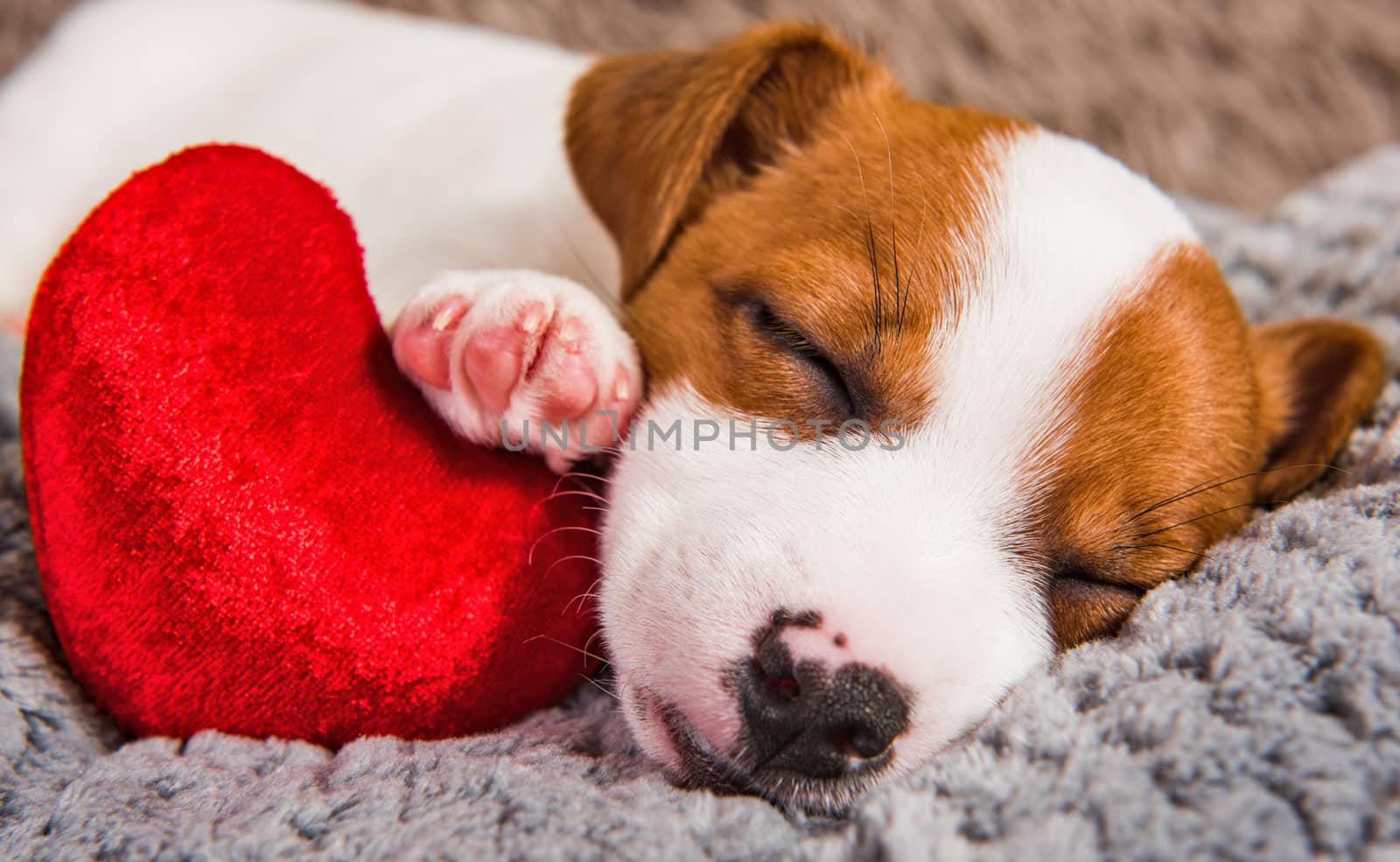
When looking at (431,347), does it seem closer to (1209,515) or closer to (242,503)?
(242,503)

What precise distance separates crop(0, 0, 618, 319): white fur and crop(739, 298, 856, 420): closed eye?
0.48m

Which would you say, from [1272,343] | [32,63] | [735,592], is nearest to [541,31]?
[32,63]

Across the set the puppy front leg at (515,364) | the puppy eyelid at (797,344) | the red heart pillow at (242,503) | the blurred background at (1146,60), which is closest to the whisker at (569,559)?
the red heart pillow at (242,503)

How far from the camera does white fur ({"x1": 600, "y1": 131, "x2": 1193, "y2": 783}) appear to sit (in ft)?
3.37

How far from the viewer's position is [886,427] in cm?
117

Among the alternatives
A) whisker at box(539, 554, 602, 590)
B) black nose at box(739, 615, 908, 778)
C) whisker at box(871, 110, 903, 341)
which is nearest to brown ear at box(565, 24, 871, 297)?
whisker at box(871, 110, 903, 341)

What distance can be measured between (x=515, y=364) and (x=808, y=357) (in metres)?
0.36

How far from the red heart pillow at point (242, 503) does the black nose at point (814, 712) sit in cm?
31

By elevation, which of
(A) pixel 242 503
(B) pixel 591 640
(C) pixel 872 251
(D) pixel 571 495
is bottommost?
(B) pixel 591 640


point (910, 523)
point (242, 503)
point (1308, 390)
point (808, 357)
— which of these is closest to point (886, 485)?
point (910, 523)

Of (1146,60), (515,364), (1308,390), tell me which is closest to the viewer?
(515,364)

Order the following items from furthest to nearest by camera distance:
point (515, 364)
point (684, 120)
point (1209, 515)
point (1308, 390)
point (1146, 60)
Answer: point (1146, 60), point (1308, 390), point (684, 120), point (1209, 515), point (515, 364)

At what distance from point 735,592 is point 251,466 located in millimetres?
538

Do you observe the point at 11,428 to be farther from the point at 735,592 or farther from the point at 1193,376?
the point at 1193,376
